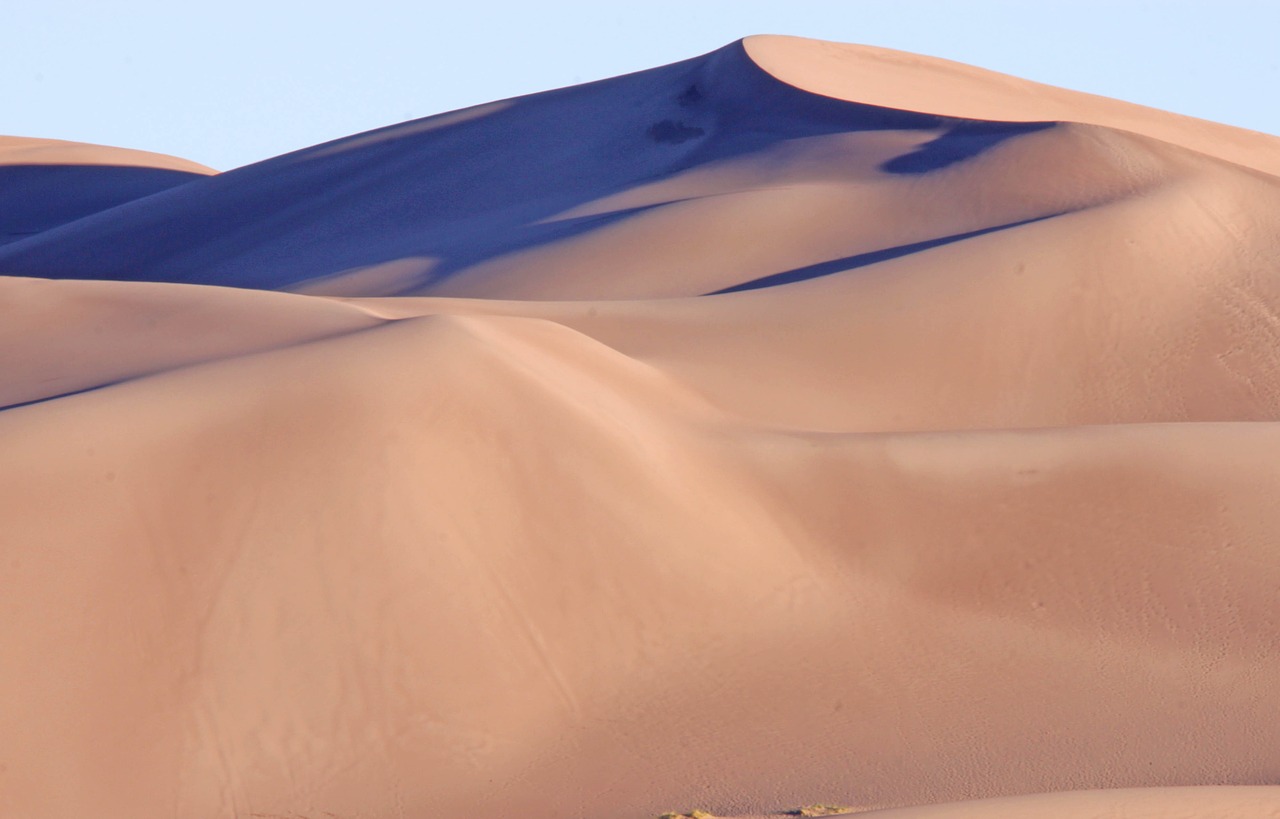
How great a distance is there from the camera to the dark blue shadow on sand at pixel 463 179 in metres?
19.7

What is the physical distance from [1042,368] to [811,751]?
6.59 meters

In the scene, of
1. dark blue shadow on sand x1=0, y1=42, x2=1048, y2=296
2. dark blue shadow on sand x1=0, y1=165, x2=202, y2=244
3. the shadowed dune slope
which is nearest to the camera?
dark blue shadow on sand x1=0, y1=42, x2=1048, y2=296

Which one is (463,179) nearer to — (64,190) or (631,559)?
(64,190)

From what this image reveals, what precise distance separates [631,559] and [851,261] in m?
7.56

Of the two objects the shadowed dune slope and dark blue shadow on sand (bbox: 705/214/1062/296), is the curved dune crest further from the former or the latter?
the shadowed dune slope

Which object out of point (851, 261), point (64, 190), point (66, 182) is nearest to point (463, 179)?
point (851, 261)

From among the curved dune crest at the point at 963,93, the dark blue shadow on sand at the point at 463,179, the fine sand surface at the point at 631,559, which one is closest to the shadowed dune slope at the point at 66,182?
the dark blue shadow on sand at the point at 463,179

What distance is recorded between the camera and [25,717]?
6.52 metres

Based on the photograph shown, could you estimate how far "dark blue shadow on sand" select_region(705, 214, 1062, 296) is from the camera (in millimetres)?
14477

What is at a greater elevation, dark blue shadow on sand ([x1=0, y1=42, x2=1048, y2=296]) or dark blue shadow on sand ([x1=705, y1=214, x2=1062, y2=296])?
dark blue shadow on sand ([x1=0, y1=42, x2=1048, y2=296])

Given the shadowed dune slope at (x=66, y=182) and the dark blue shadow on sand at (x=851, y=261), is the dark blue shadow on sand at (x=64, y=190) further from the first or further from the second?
the dark blue shadow on sand at (x=851, y=261)

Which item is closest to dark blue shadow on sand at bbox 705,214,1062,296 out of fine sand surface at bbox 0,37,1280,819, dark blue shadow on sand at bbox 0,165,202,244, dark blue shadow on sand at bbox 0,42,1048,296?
fine sand surface at bbox 0,37,1280,819

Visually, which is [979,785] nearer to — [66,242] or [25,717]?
[25,717]

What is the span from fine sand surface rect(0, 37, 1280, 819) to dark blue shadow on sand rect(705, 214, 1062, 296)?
150 centimetres
